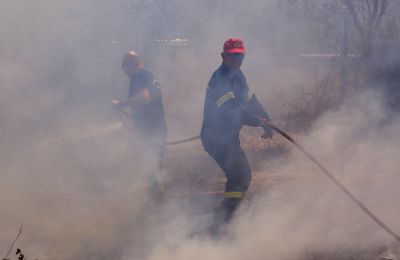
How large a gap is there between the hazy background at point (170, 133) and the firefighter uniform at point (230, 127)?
270 millimetres

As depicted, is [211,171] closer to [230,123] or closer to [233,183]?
[233,183]

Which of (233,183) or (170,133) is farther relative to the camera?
(170,133)

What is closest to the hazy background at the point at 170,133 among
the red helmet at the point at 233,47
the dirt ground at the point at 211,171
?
the dirt ground at the point at 211,171

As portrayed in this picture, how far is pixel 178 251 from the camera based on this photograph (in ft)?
12.3

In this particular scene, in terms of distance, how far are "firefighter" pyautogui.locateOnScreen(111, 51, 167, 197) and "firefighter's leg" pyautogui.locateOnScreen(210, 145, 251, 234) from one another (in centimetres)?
153

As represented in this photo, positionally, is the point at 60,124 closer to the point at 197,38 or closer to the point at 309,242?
the point at 197,38

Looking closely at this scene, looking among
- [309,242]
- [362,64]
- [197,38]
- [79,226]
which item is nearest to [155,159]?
[79,226]

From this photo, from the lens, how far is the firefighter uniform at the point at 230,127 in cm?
403

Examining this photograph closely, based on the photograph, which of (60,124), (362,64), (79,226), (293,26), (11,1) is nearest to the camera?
(79,226)

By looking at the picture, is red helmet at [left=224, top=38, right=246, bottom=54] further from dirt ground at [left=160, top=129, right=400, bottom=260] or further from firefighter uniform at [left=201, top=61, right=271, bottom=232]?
dirt ground at [left=160, top=129, right=400, bottom=260]

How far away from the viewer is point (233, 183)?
13.4 ft

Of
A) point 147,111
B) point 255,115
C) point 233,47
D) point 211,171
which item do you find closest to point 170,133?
point 211,171

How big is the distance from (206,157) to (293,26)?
8056 millimetres

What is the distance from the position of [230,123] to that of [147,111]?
165 centimetres
